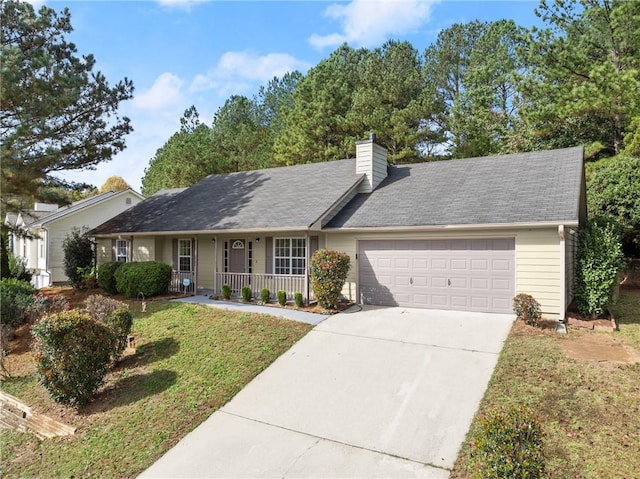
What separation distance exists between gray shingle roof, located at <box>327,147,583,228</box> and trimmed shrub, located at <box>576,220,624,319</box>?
1139mm

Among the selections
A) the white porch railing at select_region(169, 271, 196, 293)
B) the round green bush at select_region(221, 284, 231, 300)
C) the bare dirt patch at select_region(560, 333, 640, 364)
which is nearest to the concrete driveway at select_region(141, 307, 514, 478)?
the bare dirt patch at select_region(560, 333, 640, 364)

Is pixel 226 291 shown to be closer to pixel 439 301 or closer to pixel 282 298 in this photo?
pixel 282 298

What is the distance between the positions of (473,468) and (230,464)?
116 inches

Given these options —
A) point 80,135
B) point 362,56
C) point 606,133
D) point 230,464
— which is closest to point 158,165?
point 362,56

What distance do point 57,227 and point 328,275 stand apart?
16905mm

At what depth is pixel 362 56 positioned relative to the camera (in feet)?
94.8

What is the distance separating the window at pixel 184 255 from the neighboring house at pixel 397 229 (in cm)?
4

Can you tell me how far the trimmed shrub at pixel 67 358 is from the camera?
6926mm

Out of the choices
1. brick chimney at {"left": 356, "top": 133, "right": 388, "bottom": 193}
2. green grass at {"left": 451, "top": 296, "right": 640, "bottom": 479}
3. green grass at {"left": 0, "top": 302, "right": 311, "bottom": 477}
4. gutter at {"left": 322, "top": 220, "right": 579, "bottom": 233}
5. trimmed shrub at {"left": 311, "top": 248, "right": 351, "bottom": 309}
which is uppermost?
brick chimney at {"left": 356, "top": 133, "right": 388, "bottom": 193}

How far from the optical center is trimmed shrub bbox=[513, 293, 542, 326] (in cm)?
900

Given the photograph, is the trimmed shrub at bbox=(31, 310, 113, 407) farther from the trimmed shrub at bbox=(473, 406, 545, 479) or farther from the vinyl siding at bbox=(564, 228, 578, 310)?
the vinyl siding at bbox=(564, 228, 578, 310)

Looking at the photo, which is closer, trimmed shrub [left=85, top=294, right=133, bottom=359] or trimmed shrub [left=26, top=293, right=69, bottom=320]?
trimmed shrub [left=85, top=294, right=133, bottom=359]

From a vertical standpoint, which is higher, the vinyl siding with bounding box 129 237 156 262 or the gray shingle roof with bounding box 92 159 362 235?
the gray shingle roof with bounding box 92 159 362 235

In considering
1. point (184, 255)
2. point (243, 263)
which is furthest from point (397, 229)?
point (184, 255)
